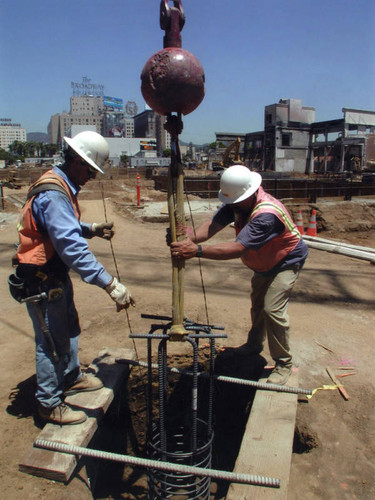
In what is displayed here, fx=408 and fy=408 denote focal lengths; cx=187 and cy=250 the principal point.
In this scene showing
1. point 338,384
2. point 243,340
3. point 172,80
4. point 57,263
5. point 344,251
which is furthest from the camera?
point 344,251

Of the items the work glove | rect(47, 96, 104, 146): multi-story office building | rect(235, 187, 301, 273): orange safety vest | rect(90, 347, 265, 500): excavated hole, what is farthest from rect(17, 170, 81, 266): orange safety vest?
rect(47, 96, 104, 146): multi-story office building

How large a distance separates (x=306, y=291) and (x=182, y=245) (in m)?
4.06

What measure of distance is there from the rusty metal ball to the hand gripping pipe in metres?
2.20

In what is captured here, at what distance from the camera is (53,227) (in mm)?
2637

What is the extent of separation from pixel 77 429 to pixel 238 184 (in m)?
2.19

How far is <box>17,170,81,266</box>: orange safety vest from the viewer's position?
8.97ft

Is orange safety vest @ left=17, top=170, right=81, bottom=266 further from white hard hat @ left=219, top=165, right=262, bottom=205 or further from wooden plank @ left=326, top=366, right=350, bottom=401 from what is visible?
wooden plank @ left=326, top=366, right=350, bottom=401

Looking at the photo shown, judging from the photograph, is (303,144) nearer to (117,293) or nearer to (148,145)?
(117,293)

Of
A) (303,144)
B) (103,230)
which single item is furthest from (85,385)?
(303,144)

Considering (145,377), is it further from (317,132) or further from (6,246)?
(317,132)

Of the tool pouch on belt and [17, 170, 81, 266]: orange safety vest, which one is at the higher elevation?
[17, 170, 81, 266]: orange safety vest

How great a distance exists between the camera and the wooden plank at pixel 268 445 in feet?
8.13

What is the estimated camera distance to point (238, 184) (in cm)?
325

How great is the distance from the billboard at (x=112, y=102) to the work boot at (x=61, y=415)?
195 m
